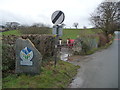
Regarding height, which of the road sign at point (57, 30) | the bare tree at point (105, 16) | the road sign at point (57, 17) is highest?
the bare tree at point (105, 16)

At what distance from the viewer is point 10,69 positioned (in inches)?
198

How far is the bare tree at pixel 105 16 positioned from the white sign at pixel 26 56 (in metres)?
21.5

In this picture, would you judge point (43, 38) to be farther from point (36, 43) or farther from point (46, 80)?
point (46, 80)

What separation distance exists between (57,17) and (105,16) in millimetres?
21588

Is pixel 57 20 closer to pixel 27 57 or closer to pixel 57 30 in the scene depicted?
pixel 57 30

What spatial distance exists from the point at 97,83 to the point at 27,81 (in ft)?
8.10

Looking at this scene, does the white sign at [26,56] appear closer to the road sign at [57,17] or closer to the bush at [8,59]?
the bush at [8,59]

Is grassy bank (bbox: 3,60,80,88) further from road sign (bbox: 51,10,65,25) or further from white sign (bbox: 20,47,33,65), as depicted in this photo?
road sign (bbox: 51,10,65,25)

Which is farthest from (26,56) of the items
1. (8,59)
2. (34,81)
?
(34,81)

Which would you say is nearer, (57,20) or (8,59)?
(8,59)

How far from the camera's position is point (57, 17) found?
5.67 m

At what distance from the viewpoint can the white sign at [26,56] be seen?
15.1 ft

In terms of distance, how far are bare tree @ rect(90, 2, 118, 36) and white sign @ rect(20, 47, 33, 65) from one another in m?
21.5

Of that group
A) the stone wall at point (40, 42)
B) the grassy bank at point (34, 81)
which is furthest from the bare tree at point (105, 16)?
the grassy bank at point (34, 81)
